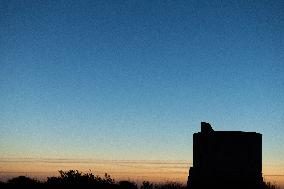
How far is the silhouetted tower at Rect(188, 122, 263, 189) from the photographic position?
2020 centimetres

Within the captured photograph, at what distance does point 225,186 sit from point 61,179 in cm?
968

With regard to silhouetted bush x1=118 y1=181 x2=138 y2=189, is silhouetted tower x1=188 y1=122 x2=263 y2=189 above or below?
above

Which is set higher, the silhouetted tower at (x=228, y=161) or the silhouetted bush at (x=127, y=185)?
the silhouetted tower at (x=228, y=161)

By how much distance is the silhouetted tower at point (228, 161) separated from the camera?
20203mm

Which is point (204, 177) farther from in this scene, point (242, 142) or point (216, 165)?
point (242, 142)

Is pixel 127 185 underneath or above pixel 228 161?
underneath

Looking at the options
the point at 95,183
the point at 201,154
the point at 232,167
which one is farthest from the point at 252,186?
the point at 95,183

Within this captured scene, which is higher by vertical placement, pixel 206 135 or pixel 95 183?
pixel 206 135

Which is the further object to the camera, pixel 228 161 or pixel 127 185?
pixel 127 185

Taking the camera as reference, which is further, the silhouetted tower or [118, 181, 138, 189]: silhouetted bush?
[118, 181, 138, 189]: silhouetted bush

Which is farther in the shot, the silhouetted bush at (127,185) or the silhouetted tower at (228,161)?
the silhouetted bush at (127,185)

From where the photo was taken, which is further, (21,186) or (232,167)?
(21,186)

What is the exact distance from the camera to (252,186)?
2006 cm

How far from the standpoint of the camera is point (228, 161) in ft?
67.0
